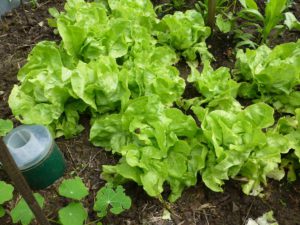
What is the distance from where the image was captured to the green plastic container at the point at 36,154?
5.81 feet

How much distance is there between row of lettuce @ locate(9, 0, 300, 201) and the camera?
1902 millimetres

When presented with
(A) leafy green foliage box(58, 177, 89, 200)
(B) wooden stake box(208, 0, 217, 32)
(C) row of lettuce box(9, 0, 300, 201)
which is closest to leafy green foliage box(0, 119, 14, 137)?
(C) row of lettuce box(9, 0, 300, 201)

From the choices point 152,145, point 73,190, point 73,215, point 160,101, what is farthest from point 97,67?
point 73,215

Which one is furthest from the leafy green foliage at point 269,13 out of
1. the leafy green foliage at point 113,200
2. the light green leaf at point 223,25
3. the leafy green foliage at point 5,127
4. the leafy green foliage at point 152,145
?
the leafy green foliage at point 5,127

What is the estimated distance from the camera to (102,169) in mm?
2047

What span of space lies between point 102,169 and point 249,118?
2.68ft

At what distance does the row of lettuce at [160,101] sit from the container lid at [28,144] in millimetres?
192

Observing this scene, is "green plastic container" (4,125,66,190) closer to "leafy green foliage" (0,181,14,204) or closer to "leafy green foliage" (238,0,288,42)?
"leafy green foliage" (0,181,14,204)

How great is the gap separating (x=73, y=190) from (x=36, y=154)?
9.7 inches

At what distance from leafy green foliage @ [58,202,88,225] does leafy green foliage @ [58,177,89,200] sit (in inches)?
2.0

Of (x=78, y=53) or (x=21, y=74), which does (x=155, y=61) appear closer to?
(x=78, y=53)

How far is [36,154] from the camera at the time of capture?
1.78m

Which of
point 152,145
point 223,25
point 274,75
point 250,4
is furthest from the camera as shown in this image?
point 223,25

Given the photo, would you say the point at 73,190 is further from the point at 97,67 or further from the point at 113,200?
the point at 97,67
